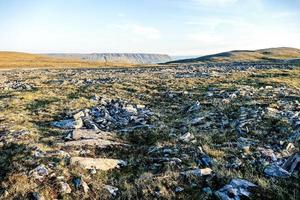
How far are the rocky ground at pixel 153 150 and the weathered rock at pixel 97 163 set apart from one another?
0.03 meters

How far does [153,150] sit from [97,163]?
2.22 metres

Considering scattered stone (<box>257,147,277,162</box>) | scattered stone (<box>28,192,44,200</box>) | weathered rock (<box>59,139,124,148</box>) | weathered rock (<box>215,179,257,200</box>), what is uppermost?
scattered stone (<box>257,147,277,162</box>)

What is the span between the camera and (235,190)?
9.07m

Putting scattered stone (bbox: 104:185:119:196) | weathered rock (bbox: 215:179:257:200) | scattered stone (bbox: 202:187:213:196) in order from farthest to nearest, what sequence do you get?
scattered stone (bbox: 104:185:119:196), scattered stone (bbox: 202:187:213:196), weathered rock (bbox: 215:179:257:200)

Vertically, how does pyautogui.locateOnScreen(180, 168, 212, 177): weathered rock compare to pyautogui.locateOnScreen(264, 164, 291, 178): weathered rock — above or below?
below

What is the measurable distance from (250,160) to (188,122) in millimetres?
5674

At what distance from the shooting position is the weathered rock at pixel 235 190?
890 cm

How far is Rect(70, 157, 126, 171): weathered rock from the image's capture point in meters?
11.2

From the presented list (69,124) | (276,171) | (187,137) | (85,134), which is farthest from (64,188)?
(69,124)

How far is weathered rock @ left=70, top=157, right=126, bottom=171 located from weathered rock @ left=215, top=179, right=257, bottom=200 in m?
3.59

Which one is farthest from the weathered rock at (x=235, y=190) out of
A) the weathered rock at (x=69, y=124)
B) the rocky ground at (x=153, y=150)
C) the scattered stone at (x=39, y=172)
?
the weathered rock at (x=69, y=124)

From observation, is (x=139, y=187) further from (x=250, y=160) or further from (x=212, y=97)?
(x=212, y=97)

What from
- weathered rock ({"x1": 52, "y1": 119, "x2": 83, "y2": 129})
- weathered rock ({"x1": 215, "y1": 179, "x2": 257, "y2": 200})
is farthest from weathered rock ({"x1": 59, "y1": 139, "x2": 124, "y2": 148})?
weathered rock ({"x1": 215, "y1": 179, "x2": 257, "y2": 200})

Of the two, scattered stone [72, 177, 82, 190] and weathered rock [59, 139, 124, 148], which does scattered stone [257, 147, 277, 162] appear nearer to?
weathered rock [59, 139, 124, 148]
